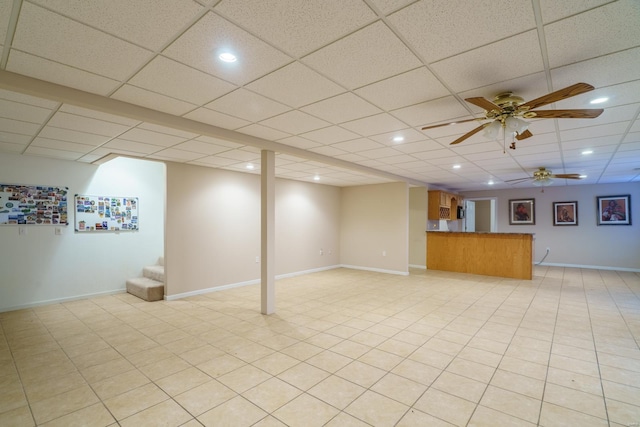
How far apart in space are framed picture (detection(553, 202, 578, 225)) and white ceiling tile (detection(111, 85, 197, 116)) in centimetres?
1101

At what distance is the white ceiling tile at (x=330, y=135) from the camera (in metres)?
3.78

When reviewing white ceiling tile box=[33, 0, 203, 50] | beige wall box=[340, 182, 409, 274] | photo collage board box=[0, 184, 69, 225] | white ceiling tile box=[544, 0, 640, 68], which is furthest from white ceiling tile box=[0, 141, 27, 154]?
beige wall box=[340, 182, 409, 274]

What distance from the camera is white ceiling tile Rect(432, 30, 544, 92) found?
196cm

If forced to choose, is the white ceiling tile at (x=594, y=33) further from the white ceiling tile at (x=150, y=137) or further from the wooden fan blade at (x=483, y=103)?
the white ceiling tile at (x=150, y=137)

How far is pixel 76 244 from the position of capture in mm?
5453

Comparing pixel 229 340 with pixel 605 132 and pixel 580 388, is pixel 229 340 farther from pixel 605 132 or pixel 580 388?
pixel 605 132

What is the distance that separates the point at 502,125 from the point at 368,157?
2652 millimetres

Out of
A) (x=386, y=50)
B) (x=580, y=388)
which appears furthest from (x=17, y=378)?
(x=580, y=388)

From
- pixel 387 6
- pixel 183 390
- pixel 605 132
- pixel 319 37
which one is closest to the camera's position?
pixel 387 6

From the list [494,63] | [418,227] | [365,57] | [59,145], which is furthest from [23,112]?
[418,227]

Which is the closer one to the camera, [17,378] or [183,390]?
[183,390]

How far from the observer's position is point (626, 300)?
538 centimetres

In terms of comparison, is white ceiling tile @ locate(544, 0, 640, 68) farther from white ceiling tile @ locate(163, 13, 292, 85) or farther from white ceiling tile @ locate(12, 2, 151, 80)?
white ceiling tile @ locate(12, 2, 151, 80)

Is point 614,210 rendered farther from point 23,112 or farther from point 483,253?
point 23,112
